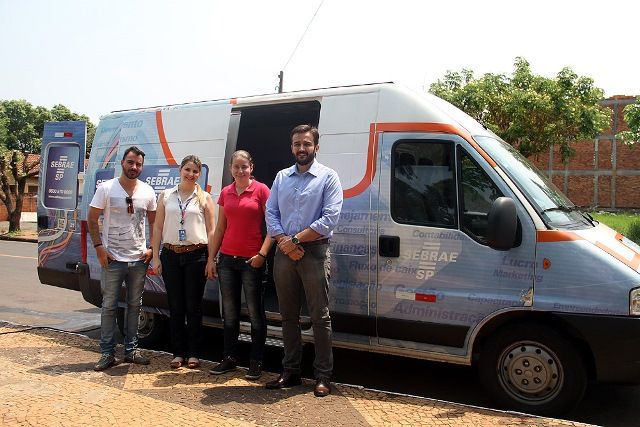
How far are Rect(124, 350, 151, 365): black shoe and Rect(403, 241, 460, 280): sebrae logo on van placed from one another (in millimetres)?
2537

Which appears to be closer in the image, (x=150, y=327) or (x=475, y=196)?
(x=475, y=196)

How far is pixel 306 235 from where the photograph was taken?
171 inches

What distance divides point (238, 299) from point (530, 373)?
2.43m

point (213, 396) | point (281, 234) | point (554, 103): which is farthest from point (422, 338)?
point (554, 103)

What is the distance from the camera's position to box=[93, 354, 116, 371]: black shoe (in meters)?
4.99

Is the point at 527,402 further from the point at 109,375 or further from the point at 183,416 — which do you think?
the point at 109,375

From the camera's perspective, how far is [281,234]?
4480 millimetres

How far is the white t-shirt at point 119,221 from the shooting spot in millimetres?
5082

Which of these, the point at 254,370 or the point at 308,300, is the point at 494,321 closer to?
the point at 308,300

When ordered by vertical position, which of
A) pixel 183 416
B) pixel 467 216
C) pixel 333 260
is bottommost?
pixel 183 416

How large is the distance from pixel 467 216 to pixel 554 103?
1850 cm

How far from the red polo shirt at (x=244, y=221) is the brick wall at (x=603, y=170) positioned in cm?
3415

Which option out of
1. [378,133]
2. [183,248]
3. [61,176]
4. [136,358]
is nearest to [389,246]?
[378,133]

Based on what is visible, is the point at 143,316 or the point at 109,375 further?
the point at 143,316
